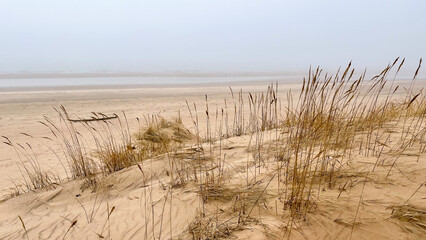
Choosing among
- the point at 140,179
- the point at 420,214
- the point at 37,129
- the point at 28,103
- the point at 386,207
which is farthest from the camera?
the point at 28,103

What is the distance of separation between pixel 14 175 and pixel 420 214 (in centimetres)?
598

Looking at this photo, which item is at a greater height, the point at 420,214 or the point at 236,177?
the point at 420,214

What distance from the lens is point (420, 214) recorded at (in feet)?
6.63

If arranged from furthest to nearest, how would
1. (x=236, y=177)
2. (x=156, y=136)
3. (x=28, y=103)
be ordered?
(x=28, y=103), (x=156, y=136), (x=236, y=177)

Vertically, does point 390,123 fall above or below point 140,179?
above

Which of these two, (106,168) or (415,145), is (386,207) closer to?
(415,145)

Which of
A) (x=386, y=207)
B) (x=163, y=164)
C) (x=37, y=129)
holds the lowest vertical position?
(x=37, y=129)

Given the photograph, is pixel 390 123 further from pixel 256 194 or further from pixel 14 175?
pixel 14 175

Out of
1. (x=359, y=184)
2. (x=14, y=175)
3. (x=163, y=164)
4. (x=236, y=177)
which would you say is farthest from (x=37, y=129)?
(x=359, y=184)

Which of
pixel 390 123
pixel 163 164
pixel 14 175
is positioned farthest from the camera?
pixel 14 175

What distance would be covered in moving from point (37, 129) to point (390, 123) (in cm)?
916

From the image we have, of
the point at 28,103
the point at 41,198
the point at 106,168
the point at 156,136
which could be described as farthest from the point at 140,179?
the point at 28,103

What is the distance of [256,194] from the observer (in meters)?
2.67

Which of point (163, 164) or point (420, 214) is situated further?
point (163, 164)
